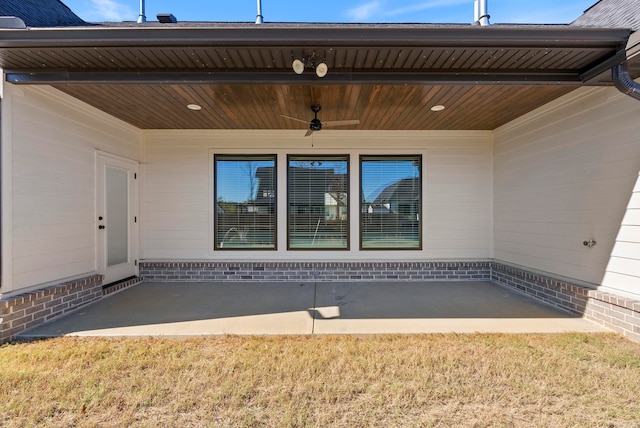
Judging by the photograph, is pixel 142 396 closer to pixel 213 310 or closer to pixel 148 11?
pixel 213 310

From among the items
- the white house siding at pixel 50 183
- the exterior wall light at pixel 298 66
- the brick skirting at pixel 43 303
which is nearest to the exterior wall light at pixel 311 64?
the exterior wall light at pixel 298 66

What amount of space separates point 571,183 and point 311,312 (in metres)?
3.94

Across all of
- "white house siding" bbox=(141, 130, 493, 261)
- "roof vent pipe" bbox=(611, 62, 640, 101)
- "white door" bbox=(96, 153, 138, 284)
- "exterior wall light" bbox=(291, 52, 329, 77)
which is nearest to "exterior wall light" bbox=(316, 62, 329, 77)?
"exterior wall light" bbox=(291, 52, 329, 77)

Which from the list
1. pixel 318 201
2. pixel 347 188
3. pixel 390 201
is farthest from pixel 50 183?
pixel 390 201

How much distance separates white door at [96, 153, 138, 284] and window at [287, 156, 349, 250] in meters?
2.89

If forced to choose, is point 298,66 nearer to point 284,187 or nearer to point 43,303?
point 284,187

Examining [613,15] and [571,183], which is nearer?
[613,15]

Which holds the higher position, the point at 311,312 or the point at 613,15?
the point at 613,15

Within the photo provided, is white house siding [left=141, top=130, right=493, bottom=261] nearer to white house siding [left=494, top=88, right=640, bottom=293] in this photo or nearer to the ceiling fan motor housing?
white house siding [left=494, top=88, right=640, bottom=293]

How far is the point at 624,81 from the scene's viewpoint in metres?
2.87

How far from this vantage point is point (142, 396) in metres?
2.15

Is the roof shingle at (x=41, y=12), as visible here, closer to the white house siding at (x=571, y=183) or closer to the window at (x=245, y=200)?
the window at (x=245, y=200)

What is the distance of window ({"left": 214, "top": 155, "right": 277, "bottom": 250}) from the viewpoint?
564cm

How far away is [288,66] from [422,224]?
3.83m
